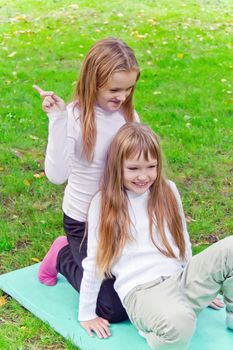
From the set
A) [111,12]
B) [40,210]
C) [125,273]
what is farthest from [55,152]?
[111,12]

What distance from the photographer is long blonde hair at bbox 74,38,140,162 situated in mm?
2836

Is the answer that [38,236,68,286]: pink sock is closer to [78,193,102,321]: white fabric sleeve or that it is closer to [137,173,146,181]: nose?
[78,193,102,321]: white fabric sleeve

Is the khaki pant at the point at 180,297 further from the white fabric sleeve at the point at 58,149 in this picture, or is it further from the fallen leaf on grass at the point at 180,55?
the fallen leaf on grass at the point at 180,55

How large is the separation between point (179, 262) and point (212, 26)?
6.88 metres

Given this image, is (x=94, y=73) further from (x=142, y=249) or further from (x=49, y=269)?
(x=49, y=269)

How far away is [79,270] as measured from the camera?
311cm

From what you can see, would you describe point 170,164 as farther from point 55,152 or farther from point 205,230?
point 55,152

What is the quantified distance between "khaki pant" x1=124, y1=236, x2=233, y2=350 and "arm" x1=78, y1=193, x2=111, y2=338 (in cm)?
16

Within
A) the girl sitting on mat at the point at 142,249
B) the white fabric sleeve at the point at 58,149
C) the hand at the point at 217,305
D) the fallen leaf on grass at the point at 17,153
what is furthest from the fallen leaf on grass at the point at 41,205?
the hand at the point at 217,305

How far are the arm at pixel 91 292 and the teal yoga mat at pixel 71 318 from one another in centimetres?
4

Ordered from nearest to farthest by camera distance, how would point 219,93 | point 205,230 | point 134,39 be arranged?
point 205,230, point 219,93, point 134,39

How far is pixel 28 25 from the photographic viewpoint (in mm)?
9242

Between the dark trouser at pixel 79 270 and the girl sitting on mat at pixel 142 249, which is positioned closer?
the girl sitting on mat at pixel 142 249

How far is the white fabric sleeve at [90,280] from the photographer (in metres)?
2.86
